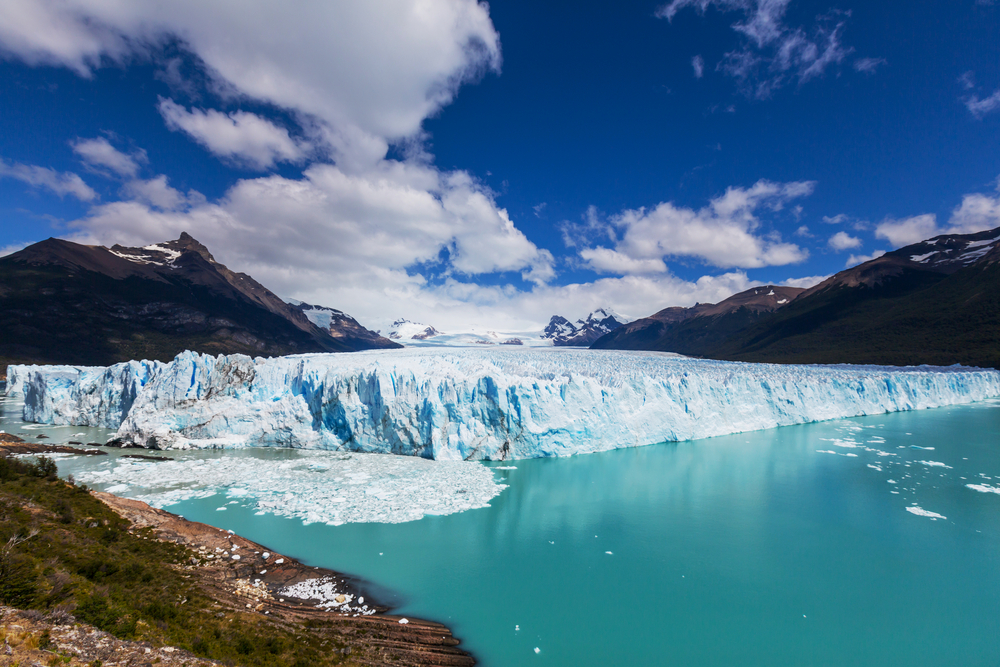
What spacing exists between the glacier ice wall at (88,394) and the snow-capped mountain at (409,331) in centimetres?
15032

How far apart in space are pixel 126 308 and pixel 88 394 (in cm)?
5180

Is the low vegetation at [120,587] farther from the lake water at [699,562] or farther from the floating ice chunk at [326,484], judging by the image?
the floating ice chunk at [326,484]

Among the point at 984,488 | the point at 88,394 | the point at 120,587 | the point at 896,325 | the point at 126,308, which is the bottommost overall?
the point at 984,488

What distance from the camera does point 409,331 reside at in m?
180

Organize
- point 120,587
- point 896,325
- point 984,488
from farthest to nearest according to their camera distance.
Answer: point 896,325 < point 984,488 < point 120,587

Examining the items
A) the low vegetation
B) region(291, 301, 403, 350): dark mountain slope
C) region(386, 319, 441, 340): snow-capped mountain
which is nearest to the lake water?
the low vegetation

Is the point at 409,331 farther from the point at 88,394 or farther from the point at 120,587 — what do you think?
the point at 120,587

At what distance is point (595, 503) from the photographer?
10477 mm

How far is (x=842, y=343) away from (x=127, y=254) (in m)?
121

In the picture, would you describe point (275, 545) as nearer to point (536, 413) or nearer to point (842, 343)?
point (536, 413)

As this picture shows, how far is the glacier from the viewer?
48.4ft

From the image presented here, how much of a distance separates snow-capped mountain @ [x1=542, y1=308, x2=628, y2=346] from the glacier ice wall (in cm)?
14008

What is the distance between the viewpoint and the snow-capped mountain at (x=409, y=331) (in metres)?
173

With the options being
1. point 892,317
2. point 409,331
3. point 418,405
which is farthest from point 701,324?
point 409,331
